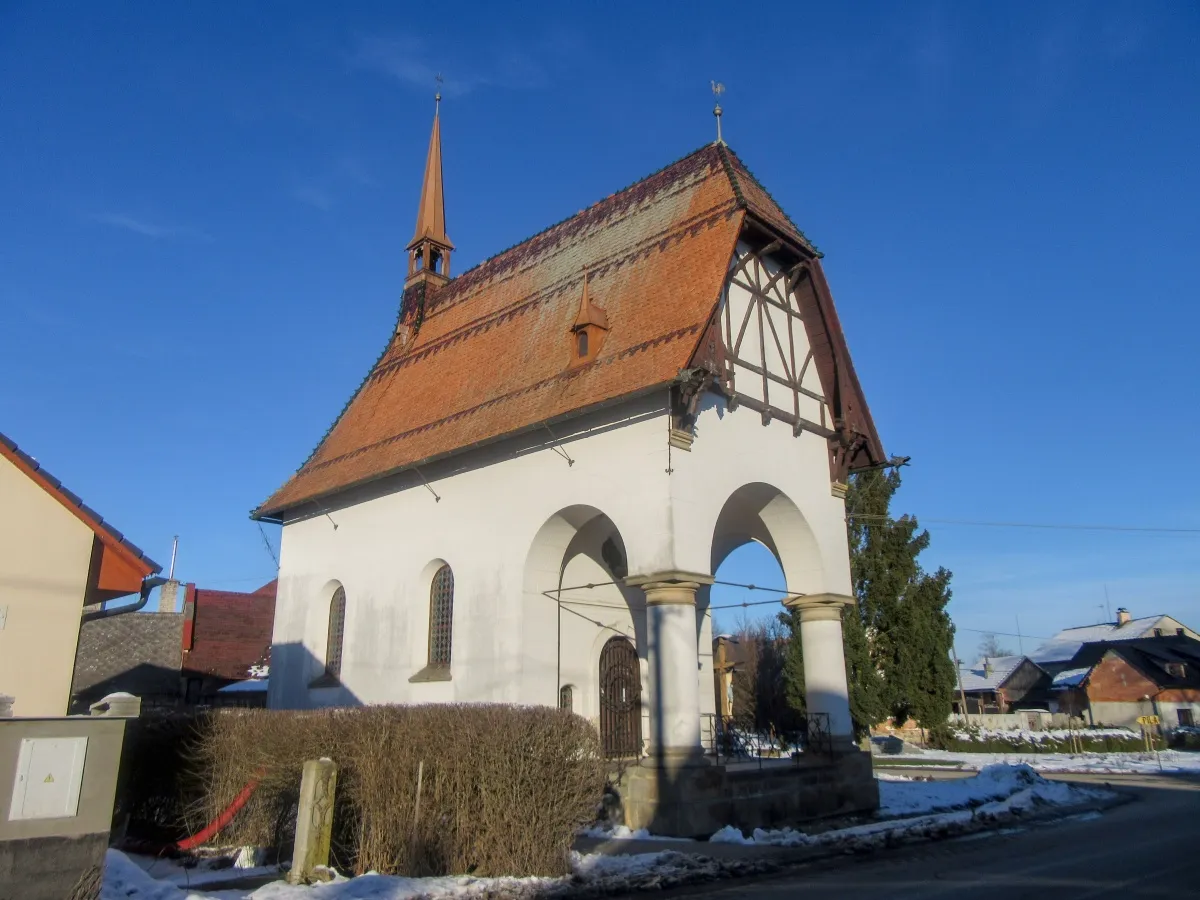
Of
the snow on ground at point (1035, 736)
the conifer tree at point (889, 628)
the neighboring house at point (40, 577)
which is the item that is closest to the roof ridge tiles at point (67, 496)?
the neighboring house at point (40, 577)

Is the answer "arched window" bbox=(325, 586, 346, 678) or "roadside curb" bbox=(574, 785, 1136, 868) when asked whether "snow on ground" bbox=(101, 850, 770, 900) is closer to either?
"roadside curb" bbox=(574, 785, 1136, 868)

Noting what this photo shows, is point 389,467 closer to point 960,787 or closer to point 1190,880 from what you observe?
point 960,787

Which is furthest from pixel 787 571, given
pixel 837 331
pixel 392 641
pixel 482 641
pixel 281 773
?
pixel 281 773

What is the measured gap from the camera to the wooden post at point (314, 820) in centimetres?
933

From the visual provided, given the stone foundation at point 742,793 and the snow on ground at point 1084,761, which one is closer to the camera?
the stone foundation at point 742,793

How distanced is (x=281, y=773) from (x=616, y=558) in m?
9.56

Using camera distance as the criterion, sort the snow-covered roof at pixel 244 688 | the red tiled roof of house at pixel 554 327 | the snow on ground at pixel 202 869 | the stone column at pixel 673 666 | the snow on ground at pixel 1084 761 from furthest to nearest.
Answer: the snow on ground at pixel 1084 761, the snow-covered roof at pixel 244 688, the red tiled roof of house at pixel 554 327, the stone column at pixel 673 666, the snow on ground at pixel 202 869

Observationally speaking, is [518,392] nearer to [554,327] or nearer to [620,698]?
[554,327]

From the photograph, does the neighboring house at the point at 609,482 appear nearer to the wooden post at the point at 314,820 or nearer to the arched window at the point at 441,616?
the arched window at the point at 441,616

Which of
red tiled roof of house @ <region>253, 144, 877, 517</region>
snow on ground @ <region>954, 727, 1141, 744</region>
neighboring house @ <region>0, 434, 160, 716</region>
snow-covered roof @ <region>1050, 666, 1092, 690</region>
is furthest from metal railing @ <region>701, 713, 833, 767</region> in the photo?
snow-covered roof @ <region>1050, 666, 1092, 690</region>

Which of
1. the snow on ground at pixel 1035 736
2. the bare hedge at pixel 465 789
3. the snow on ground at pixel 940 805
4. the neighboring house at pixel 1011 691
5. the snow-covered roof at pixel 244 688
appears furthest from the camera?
the neighboring house at pixel 1011 691

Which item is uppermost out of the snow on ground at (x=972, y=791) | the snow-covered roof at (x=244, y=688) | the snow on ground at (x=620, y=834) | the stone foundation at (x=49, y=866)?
the snow-covered roof at (x=244, y=688)

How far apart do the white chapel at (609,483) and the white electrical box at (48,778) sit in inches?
336

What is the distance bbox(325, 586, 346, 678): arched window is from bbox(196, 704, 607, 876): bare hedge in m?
11.6
